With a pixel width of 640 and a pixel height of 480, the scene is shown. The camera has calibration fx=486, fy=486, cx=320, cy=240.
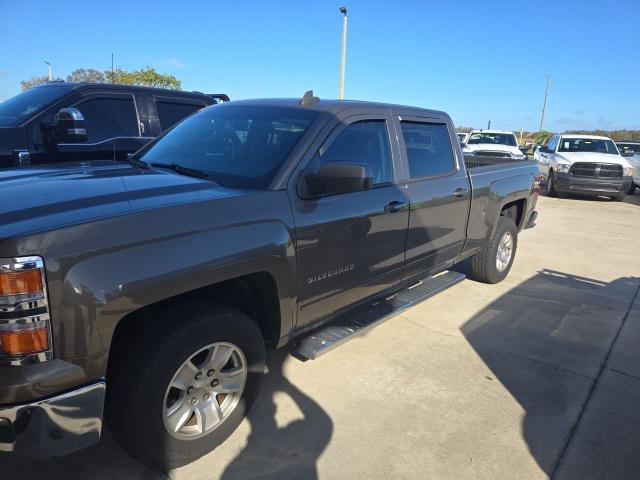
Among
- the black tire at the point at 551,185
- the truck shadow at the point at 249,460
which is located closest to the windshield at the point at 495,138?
the black tire at the point at 551,185

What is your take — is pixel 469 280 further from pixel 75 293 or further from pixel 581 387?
pixel 75 293

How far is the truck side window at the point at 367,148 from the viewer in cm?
318

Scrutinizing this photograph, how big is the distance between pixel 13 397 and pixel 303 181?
1.71 meters

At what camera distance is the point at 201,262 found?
2.24 meters

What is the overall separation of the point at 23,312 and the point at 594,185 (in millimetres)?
14386

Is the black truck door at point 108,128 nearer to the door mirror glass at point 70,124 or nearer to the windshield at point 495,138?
the door mirror glass at point 70,124

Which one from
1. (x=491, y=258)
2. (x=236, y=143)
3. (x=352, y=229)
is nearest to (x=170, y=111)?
(x=236, y=143)

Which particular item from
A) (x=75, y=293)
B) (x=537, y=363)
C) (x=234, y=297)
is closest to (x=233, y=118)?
(x=234, y=297)

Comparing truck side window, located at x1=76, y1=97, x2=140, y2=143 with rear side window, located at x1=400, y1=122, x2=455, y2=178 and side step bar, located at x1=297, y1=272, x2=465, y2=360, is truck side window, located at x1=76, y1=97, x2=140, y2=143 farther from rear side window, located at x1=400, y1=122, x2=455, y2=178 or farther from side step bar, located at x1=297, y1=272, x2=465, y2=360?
side step bar, located at x1=297, y1=272, x2=465, y2=360

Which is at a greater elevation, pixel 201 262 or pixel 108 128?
pixel 108 128

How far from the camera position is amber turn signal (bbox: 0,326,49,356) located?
1.83 meters

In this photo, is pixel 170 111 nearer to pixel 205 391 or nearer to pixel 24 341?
pixel 205 391

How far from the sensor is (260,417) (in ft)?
9.59

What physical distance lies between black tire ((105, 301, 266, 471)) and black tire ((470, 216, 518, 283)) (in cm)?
355
